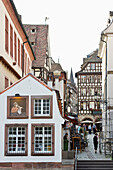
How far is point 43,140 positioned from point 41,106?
1.72 metres

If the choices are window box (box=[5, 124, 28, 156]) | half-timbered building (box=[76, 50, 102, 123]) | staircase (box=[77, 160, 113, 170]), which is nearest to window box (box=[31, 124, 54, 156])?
window box (box=[5, 124, 28, 156])

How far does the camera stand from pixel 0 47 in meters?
25.3

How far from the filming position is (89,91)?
8112 cm

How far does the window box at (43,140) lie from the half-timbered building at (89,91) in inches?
2264

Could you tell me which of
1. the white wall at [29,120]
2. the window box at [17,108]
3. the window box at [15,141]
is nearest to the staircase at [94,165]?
the white wall at [29,120]

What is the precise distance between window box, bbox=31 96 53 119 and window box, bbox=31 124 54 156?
52 centimetres

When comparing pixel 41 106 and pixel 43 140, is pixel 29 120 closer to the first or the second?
pixel 41 106

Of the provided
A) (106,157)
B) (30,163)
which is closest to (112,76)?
(106,157)

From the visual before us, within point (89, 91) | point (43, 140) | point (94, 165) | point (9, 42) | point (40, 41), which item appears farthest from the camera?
point (89, 91)

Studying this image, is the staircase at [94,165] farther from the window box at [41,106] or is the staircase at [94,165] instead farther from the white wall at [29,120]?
the window box at [41,106]

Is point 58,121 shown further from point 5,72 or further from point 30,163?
point 5,72

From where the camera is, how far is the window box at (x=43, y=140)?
2314 cm

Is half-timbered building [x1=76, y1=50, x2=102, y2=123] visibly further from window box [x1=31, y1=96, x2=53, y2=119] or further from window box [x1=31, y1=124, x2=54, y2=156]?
window box [x1=31, y1=124, x2=54, y2=156]

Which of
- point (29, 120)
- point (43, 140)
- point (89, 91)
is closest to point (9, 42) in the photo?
point (29, 120)
